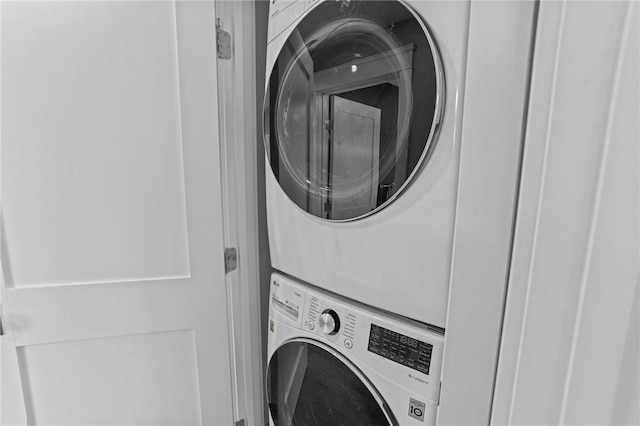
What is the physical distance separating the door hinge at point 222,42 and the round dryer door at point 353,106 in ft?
1.02

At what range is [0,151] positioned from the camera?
0.99 metres

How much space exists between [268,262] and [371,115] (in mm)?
901

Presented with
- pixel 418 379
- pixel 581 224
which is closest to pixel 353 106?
pixel 581 224

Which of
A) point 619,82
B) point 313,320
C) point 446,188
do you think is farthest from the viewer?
point 313,320

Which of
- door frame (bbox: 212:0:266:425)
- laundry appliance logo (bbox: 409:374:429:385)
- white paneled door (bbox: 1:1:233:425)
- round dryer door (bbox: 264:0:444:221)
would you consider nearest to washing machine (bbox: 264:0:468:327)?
round dryer door (bbox: 264:0:444:221)

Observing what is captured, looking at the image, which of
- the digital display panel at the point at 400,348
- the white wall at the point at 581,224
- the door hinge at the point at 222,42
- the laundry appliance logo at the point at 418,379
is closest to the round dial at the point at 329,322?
the digital display panel at the point at 400,348

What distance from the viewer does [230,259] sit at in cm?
125

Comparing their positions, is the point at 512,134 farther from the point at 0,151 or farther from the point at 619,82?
the point at 0,151

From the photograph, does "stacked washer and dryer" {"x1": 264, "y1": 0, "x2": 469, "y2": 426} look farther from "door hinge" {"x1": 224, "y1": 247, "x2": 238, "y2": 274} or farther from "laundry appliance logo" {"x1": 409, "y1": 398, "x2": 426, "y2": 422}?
"door hinge" {"x1": 224, "y1": 247, "x2": 238, "y2": 274}

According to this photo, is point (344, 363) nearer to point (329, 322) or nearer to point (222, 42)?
point (329, 322)

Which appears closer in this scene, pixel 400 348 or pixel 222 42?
pixel 400 348

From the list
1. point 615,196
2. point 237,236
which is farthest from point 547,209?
point 237,236

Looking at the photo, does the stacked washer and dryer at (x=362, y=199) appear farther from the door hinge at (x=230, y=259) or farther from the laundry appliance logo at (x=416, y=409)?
the door hinge at (x=230, y=259)

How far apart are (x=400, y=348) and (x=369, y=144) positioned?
49cm
